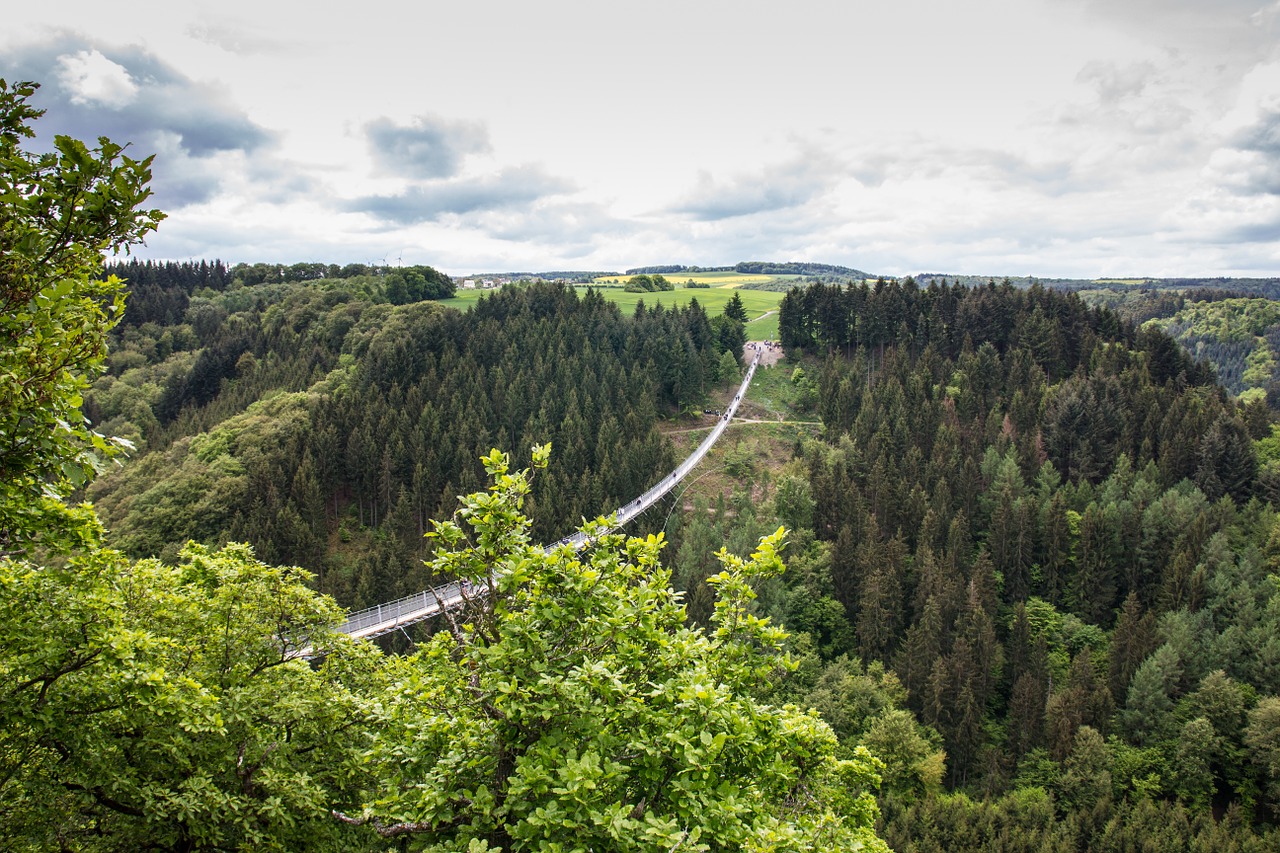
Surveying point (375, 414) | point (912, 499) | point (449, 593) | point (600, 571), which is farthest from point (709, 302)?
point (600, 571)

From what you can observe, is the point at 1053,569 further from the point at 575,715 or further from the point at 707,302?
the point at 707,302

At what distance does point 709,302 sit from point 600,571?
5658 inches

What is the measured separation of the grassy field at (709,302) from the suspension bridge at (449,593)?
69.2 ft

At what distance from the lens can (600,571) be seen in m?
10.5

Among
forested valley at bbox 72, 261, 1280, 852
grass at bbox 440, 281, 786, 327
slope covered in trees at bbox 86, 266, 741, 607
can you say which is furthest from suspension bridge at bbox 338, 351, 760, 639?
grass at bbox 440, 281, 786, 327

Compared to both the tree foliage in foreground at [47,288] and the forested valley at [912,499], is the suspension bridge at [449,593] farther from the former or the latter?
the tree foliage in foreground at [47,288]

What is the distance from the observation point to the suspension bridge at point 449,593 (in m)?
26.1

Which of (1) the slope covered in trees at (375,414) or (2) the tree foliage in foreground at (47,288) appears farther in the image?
(1) the slope covered in trees at (375,414)

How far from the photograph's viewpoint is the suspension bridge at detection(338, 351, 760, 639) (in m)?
26.1

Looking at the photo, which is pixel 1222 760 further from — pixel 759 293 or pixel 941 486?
pixel 759 293

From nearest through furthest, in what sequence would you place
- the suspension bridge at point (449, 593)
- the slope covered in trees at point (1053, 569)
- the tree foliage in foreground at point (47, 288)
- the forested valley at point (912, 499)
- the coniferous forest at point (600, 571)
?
the tree foliage in foreground at point (47, 288)
the coniferous forest at point (600, 571)
the suspension bridge at point (449, 593)
the slope covered in trees at point (1053, 569)
the forested valley at point (912, 499)

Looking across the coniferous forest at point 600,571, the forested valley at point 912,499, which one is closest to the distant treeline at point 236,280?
the coniferous forest at point 600,571

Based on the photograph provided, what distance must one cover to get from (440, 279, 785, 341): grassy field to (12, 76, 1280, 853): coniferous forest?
10.6 metres

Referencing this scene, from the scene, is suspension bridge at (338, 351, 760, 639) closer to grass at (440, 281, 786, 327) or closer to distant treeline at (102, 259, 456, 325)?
grass at (440, 281, 786, 327)
